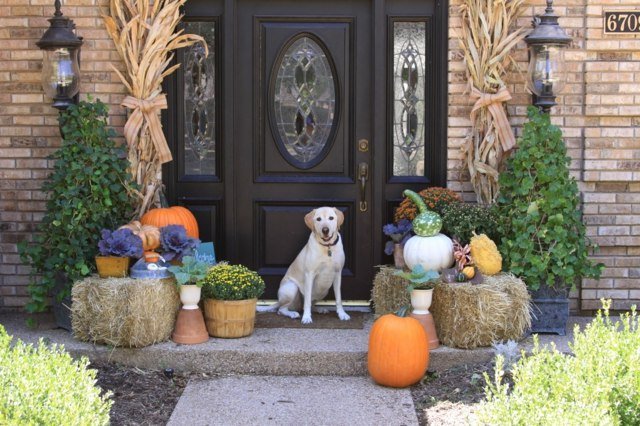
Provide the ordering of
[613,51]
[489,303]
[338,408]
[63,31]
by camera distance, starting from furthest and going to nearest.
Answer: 1. [613,51]
2. [63,31]
3. [489,303]
4. [338,408]

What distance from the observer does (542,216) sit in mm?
6336

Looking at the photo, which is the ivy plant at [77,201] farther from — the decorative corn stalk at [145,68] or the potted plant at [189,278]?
the potted plant at [189,278]

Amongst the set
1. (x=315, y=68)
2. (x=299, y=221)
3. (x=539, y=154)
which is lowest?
(x=299, y=221)

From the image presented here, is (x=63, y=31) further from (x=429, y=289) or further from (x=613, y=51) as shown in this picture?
(x=613, y=51)

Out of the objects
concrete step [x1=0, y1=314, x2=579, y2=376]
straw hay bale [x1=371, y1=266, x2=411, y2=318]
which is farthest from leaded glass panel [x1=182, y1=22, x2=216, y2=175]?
concrete step [x1=0, y1=314, x2=579, y2=376]

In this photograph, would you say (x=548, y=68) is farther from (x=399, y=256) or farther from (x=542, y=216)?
(x=399, y=256)

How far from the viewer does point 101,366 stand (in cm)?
601

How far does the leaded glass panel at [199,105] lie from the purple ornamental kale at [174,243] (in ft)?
3.34

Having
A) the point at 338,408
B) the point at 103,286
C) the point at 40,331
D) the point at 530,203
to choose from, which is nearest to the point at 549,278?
the point at 530,203

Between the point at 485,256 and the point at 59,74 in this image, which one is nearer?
the point at 485,256

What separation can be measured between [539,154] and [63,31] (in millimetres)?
3457

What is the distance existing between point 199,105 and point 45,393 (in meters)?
4.06

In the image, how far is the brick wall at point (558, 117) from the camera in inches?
275

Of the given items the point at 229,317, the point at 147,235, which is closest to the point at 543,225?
the point at 229,317
